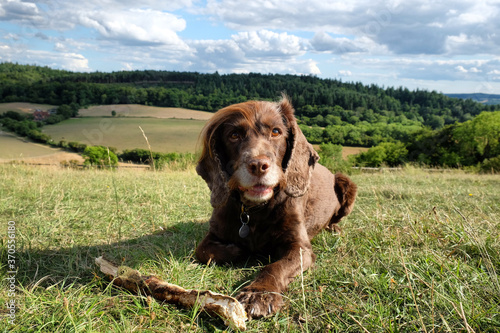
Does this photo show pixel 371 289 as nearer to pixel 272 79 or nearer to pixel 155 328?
pixel 155 328

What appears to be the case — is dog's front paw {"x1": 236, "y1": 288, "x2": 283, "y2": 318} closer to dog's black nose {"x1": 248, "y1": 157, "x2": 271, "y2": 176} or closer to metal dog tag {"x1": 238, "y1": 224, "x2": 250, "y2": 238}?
metal dog tag {"x1": 238, "y1": 224, "x2": 250, "y2": 238}

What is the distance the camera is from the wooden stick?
2184 mm

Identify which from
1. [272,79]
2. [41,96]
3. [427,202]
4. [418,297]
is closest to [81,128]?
[41,96]

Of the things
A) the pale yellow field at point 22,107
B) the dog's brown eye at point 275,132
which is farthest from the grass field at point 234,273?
the pale yellow field at point 22,107

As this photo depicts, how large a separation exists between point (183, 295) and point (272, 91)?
26.6 metres

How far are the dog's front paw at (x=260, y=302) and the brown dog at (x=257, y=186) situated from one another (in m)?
0.43

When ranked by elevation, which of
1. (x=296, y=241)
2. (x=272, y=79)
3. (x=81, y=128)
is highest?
(x=272, y=79)

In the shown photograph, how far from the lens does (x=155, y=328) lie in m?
2.11

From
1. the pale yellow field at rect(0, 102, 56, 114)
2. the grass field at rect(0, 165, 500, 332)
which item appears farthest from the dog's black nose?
the pale yellow field at rect(0, 102, 56, 114)

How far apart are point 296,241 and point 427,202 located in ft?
13.9

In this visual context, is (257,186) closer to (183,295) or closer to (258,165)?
(258,165)

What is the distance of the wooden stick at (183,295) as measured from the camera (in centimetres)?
218

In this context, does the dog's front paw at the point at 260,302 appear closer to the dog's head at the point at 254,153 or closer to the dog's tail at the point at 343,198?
the dog's head at the point at 254,153

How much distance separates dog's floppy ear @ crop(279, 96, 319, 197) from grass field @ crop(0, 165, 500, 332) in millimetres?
798
